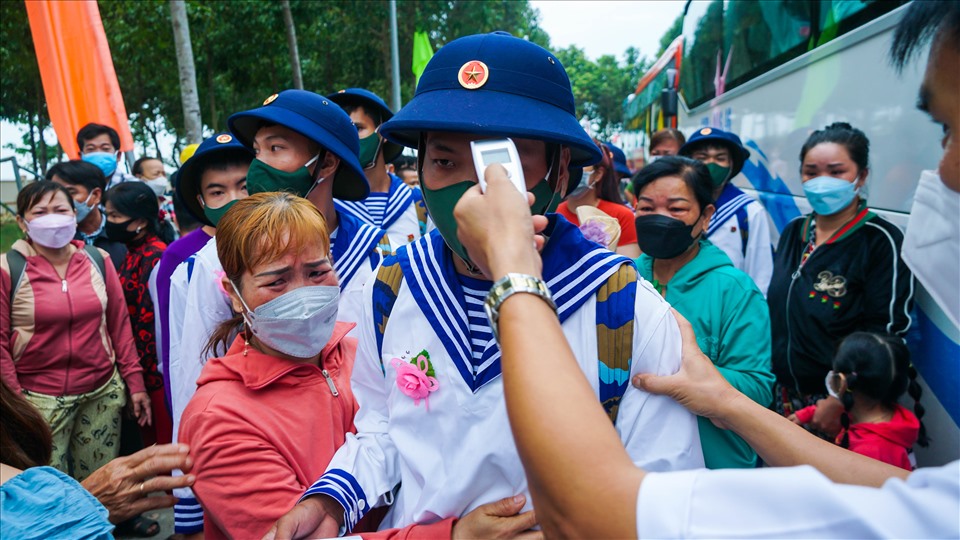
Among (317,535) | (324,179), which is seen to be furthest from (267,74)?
(317,535)

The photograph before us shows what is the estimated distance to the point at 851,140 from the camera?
363 centimetres

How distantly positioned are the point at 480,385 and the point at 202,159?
7.96ft

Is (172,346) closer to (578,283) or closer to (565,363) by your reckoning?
(578,283)

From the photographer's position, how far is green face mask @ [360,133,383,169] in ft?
14.3

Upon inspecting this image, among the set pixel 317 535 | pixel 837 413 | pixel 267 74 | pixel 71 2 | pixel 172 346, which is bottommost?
pixel 837 413

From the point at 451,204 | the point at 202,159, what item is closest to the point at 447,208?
the point at 451,204

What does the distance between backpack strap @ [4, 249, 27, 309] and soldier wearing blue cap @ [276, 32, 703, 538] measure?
119 inches

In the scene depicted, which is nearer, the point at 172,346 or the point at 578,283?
the point at 578,283

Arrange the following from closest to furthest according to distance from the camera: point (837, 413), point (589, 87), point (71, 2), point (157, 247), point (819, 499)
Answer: point (819, 499) → point (837, 413) → point (157, 247) → point (71, 2) → point (589, 87)

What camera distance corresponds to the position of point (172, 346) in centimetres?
303

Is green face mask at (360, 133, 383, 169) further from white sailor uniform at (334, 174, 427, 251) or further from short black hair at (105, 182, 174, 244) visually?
short black hair at (105, 182, 174, 244)

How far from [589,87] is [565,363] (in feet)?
194

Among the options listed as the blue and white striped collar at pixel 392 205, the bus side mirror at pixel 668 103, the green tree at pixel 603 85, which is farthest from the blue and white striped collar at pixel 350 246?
the green tree at pixel 603 85

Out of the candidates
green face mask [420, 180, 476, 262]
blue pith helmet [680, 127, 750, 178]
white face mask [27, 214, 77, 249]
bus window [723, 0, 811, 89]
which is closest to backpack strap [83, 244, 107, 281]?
white face mask [27, 214, 77, 249]
